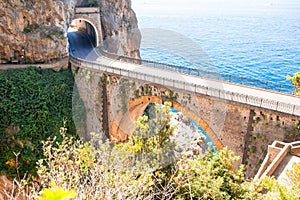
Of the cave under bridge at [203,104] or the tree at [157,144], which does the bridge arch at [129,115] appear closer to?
the cave under bridge at [203,104]

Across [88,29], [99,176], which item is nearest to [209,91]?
[99,176]

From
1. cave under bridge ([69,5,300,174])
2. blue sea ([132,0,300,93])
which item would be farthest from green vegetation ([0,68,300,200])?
blue sea ([132,0,300,93])

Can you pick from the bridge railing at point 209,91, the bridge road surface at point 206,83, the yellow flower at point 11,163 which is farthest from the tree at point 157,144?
the yellow flower at point 11,163

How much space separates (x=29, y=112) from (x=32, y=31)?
27.1ft

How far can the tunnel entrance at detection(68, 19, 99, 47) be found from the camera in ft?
111

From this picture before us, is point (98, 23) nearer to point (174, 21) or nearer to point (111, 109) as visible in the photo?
point (111, 109)

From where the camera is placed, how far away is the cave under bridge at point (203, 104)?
15134mm

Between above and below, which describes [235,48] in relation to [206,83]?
below

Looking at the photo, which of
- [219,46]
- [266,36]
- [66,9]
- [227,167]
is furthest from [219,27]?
[227,167]

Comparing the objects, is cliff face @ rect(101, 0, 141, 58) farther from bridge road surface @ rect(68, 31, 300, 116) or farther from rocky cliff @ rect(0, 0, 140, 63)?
rocky cliff @ rect(0, 0, 140, 63)

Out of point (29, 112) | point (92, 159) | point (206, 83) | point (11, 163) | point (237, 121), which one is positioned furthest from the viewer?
point (29, 112)

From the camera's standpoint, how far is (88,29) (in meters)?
37.4

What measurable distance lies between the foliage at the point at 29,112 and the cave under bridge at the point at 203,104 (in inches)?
94.1

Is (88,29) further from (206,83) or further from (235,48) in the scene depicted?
(235,48)
